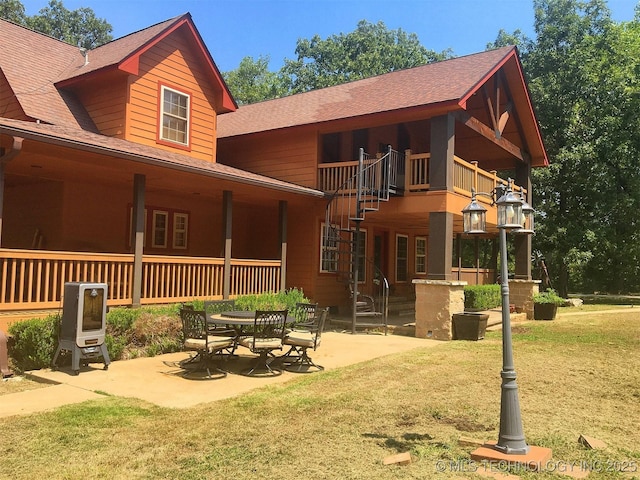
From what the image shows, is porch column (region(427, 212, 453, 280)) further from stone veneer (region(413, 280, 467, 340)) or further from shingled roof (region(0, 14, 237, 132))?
shingled roof (region(0, 14, 237, 132))

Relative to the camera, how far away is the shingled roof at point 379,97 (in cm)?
1345

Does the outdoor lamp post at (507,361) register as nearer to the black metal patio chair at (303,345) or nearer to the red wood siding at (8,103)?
the black metal patio chair at (303,345)

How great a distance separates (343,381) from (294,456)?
3.15 metres

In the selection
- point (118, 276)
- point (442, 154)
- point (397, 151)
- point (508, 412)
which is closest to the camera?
point (508, 412)

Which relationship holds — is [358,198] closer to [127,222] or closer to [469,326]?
[469,326]

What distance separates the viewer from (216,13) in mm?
19844

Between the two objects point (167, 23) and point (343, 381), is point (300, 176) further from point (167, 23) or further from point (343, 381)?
point (343, 381)

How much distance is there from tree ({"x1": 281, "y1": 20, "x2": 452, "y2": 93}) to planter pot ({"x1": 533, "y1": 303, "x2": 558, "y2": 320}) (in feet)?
97.7

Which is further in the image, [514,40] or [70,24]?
[70,24]

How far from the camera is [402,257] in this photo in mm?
20609

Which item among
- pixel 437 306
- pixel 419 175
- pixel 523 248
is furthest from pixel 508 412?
pixel 523 248

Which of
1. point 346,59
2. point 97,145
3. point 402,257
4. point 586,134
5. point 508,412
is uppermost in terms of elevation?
point 346,59

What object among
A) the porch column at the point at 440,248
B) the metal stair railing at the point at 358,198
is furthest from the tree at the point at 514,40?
the porch column at the point at 440,248

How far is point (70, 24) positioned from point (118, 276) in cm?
3947
